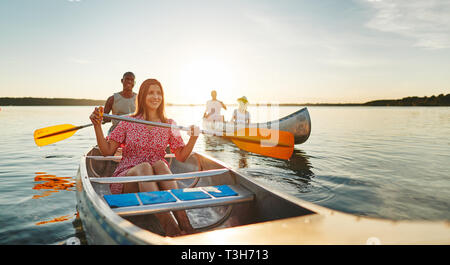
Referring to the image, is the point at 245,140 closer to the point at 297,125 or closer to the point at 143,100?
the point at 143,100

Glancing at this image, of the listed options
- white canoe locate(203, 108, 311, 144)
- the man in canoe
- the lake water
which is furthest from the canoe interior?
white canoe locate(203, 108, 311, 144)

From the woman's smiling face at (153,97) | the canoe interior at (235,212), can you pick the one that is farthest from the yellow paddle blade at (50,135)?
the woman's smiling face at (153,97)

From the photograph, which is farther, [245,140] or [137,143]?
[245,140]

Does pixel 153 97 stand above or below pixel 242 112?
above

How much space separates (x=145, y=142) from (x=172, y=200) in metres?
0.99

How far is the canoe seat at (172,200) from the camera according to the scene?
8.05 feet

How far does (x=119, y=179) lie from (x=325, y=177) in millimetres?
4801

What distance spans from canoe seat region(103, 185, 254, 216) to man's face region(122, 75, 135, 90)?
166 inches

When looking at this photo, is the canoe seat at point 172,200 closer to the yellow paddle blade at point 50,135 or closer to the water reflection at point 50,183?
the yellow paddle blade at point 50,135

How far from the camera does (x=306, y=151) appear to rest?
9.73 m

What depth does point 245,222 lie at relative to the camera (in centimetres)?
304

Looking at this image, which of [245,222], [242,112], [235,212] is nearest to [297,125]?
[242,112]
